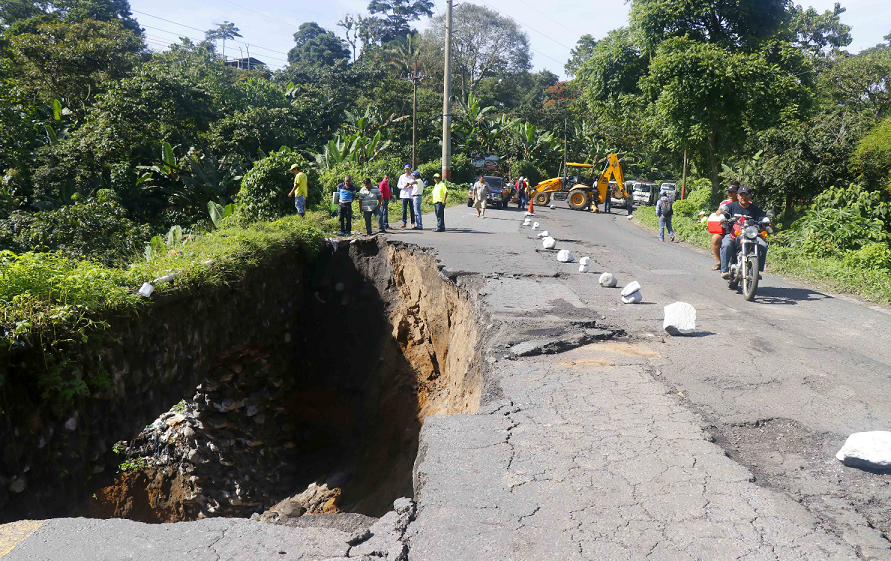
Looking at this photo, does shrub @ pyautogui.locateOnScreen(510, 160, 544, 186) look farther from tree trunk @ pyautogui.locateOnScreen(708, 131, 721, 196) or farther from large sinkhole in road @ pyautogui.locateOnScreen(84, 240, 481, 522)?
→ large sinkhole in road @ pyautogui.locateOnScreen(84, 240, 481, 522)

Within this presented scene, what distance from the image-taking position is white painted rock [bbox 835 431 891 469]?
3.53 m

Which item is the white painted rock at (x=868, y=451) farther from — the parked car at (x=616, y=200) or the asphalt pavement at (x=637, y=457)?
the parked car at (x=616, y=200)

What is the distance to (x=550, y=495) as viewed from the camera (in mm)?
3385

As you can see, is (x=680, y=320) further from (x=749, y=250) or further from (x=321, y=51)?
(x=321, y=51)

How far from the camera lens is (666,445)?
3955 millimetres

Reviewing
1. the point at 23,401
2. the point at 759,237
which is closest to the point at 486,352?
the point at 23,401

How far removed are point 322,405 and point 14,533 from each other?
9.97 metres

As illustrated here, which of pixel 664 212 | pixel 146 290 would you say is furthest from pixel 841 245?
pixel 146 290

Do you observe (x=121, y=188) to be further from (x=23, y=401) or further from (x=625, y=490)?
(x=625, y=490)

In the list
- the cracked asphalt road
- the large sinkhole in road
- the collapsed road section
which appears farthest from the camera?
the large sinkhole in road

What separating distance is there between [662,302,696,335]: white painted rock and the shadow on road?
267 centimetres

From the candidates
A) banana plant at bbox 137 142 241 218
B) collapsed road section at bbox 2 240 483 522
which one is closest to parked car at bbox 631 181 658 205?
banana plant at bbox 137 142 241 218

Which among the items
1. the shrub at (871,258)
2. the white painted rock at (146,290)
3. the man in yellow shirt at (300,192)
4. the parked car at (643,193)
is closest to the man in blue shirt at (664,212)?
the shrub at (871,258)

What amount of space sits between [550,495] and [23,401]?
4590 mm
